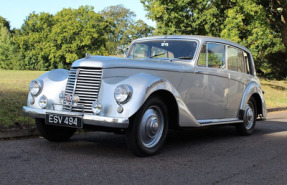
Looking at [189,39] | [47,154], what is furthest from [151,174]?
[189,39]

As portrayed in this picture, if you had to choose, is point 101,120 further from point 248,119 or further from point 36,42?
point 36,42

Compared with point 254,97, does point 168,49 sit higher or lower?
higher

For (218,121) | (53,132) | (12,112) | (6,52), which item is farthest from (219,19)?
(6,52)

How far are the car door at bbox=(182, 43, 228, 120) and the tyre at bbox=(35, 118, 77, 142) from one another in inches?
83.1

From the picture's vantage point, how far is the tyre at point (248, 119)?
291 inches

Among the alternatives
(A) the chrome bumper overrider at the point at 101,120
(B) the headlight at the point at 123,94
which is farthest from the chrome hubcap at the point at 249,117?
(A) the chrome bumper overrider at the point at 101,120

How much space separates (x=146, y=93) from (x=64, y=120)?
1203 millimetres

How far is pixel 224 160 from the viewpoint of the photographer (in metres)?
4.98

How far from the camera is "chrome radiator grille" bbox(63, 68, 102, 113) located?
4.91 metres

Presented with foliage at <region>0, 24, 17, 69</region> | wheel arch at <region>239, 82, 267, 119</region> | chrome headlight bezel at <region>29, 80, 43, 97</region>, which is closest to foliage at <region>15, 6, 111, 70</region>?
foliage at <region>0, 24, 17, 69</region>

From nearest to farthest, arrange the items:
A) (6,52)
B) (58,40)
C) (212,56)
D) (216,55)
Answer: (212,56), (216,55), (58,40), (6,52)

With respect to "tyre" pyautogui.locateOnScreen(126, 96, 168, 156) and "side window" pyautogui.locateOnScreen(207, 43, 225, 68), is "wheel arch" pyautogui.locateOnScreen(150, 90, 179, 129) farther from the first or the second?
"side window" pyautogui.locateOnScreen(207, 43, 225, 68)

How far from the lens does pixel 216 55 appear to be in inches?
265

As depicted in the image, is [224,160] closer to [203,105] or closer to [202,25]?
[203,105]
